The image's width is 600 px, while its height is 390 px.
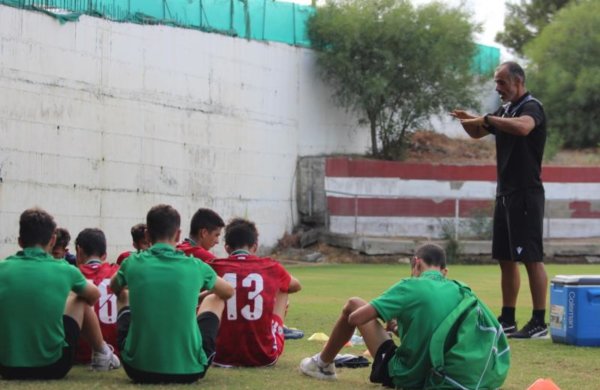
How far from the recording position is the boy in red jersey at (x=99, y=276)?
6934 mm

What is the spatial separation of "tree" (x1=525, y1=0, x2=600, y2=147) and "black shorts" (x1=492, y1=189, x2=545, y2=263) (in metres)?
24.9

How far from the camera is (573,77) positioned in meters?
33.6

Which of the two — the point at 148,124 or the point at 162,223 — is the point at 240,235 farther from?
the point at 148,124

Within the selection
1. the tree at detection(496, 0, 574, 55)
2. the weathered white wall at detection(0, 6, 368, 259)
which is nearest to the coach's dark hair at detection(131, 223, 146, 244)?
the weathered white wall at detection(0, 6, 368, 259)

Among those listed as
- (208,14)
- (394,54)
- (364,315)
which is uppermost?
(208,14)

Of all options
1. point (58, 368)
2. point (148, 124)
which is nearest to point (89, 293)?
point (58, 368)

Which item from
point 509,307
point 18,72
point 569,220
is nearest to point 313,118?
point 569,220

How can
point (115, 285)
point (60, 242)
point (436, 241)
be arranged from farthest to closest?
1. point (436, 241)
2. point (60, 242)
3. point (115, 285)

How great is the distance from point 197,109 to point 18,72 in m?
6.10

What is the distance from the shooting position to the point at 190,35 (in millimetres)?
23344

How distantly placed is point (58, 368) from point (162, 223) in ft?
3.31

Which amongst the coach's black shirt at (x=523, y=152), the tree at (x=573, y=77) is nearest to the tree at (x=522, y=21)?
the tree at (x=573, y=77)

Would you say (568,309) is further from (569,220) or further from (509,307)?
(569,220)

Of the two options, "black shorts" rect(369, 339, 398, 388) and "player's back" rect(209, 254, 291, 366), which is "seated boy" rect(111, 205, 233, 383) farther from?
"black shorts" rect(369, 339, 398, 388)
